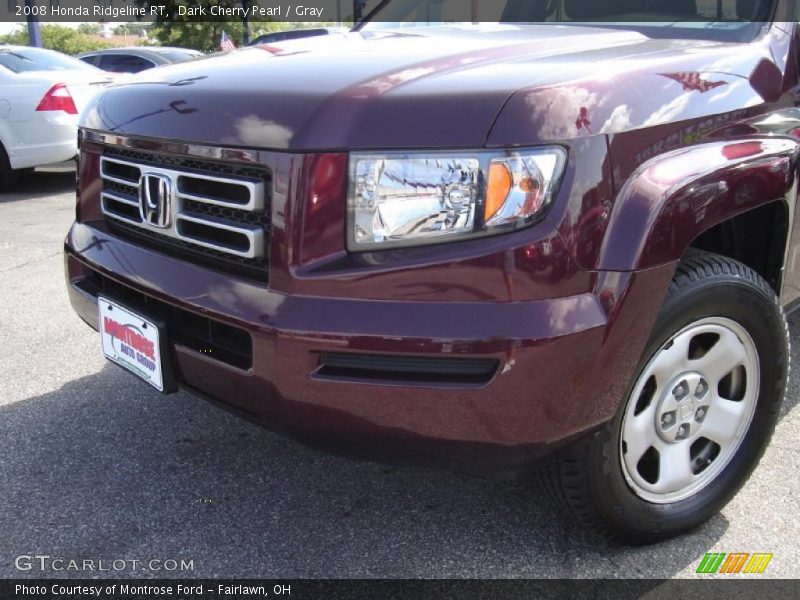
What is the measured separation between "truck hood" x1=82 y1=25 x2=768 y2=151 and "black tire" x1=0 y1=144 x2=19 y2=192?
19.2 feet

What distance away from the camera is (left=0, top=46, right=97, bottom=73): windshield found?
24.7 feet

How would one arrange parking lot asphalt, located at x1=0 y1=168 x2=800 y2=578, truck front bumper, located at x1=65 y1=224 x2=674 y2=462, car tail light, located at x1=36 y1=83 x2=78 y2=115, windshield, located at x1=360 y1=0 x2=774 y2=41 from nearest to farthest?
truck front bumper, located at x1=65 y1=224 x2=674 y2=462 < parking lot asphalt, located at x1=0 y1=168 x2=800 y2=578 < windshield, located at x1=360 y1=0 x2=774 y2=41 < car tail light, located at x1=36 y1=83 x2=78 y2=115

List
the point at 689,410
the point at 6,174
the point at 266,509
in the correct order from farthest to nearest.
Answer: the point at 6,174 < the point at 266,509 < the point at 689,410

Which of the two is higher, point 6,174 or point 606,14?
point 606,14

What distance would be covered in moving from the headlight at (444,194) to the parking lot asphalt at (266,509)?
612 millimetres

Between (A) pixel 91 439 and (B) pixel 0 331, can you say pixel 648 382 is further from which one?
(B) pixel 0 331

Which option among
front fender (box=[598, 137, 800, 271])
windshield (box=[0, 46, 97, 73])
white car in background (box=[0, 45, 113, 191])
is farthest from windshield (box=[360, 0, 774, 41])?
windshield (box=[0, 46, 97, 73])

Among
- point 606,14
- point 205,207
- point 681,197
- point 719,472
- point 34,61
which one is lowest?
point 719,472

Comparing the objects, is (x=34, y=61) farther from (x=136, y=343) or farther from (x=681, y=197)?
(x=681, y=197)

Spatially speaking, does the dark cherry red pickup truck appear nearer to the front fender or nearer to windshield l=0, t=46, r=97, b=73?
the front fender

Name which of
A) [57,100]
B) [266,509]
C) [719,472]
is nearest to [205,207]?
[266,509]

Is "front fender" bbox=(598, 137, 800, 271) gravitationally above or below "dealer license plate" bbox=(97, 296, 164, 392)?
above

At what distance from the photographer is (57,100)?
288 inches

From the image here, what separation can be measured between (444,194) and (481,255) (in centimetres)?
16
